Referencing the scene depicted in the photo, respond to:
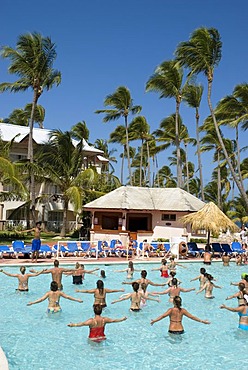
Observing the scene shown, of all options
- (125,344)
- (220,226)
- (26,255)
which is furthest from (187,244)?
(125,344)

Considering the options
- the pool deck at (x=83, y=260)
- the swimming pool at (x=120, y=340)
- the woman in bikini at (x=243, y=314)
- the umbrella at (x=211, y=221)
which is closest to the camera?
the swimming pool at (x=120, y=340)

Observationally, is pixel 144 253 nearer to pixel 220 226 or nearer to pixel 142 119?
pixel 220 226

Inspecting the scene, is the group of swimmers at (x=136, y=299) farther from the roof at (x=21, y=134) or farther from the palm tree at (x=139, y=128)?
the palm tree at (x=139, y=128)

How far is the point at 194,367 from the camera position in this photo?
7.04m

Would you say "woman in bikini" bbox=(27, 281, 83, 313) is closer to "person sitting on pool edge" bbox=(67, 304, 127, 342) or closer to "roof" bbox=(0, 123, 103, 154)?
"person sitting on pool edge" bbox=(67, 304, 127, 342)

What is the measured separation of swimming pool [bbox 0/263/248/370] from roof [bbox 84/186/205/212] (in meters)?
13.3

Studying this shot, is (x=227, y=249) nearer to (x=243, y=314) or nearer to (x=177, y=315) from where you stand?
(x=243, y=314)

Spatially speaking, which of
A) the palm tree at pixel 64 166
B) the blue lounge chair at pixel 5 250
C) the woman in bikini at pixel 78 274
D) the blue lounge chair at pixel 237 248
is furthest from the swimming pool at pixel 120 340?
the palm tree at pixel 64 166

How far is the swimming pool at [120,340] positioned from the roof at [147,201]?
525 inches

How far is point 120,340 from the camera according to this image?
27.7ft

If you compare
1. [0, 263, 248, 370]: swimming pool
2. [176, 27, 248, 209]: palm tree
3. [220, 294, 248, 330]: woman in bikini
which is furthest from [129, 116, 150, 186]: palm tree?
[220, 294, 248, 330]: woman in bikini

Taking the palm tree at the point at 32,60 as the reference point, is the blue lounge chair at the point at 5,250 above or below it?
below

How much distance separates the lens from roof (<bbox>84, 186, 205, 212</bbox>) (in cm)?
2555

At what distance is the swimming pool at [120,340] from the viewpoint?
7176 mm
